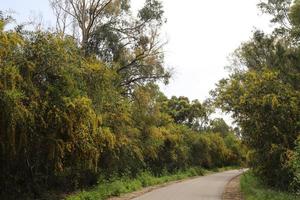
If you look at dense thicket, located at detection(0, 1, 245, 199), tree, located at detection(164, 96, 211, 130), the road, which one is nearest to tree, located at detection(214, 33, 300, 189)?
the road

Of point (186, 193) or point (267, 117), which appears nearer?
point (267, 117)

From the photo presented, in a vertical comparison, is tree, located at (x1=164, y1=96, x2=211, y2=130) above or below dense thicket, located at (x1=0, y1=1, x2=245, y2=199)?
above

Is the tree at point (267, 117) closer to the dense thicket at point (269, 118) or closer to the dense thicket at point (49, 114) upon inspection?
the dense thicket at point (269, 118)

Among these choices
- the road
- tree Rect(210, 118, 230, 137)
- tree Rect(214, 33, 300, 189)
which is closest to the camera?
the road

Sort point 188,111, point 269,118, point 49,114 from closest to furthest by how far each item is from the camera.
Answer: point 49,114 < point 269,118 < point 188,111

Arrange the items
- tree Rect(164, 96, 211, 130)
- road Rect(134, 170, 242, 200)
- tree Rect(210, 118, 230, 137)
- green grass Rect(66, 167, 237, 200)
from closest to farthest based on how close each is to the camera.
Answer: green grass Rect(66, 167, 237, 200)
road Rect(134, 170, 242, 200)
tree Rect(164, 96, 211, 130)
tree Rect(210, 118, 230, 137)

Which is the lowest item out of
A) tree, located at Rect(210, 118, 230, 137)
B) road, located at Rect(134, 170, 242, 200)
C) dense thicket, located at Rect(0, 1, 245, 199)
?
road, located at Rect(134, 170, 242, 200)

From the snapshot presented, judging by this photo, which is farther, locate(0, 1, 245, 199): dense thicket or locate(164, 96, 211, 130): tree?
locate(164, 96, 211, 130): tree

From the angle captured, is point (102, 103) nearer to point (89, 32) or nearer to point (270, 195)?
point (270, 195)

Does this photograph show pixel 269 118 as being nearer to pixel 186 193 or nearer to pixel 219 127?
pixel 186 193

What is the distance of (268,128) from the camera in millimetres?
22141

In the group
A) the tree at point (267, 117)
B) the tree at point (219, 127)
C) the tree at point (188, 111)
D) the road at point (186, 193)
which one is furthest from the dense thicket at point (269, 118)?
the tree at point (219, 127)

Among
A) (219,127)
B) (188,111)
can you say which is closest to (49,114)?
(188,111)

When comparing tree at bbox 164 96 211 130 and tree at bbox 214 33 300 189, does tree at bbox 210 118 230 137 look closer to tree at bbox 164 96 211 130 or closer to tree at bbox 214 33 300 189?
tree at bbox 164 96 211 130
